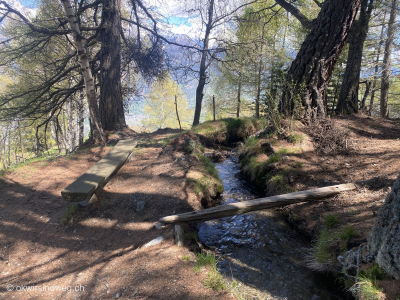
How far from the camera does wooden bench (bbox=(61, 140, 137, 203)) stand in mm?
4156

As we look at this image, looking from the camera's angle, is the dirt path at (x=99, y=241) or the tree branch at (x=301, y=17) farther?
the tree branch at (x=301, y=17)

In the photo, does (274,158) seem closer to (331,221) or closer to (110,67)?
(331,221)

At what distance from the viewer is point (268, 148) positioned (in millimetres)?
6852

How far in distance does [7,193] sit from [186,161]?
14.7 ft

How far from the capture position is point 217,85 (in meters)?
19.6

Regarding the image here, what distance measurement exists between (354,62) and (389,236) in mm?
8996

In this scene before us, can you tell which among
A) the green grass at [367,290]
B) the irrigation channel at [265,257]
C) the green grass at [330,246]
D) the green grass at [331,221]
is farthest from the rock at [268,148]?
the green grass at [367,290]

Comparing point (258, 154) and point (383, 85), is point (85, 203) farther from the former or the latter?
point (383, 85)

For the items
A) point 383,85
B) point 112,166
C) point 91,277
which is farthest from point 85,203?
point 383,85

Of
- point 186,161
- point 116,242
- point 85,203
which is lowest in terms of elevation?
point 116,242

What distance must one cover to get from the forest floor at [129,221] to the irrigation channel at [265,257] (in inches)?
19.1

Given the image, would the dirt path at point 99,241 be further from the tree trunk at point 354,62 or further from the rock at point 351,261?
the tree trunk at point 354,62

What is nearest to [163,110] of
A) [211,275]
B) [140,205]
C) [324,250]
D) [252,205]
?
[140,205]

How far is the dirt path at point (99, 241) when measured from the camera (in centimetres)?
275
